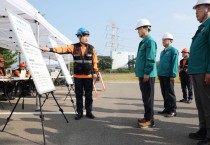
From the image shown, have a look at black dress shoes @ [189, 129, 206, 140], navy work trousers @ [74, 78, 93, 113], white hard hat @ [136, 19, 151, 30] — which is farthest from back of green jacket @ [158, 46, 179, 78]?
black dress shoes @ [189, 129, 206, 140]

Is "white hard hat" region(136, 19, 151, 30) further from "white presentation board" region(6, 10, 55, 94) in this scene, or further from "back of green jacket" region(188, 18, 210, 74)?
"white presentation board" region(6, 10, 55, 94)

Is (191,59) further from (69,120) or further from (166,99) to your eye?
(69,120)

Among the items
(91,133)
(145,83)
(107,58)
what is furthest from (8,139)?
(107,58)

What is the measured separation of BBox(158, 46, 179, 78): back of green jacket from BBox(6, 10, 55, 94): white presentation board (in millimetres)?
3178

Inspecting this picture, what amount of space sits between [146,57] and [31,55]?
2316 millimetres

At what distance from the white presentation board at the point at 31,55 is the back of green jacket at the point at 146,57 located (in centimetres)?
194

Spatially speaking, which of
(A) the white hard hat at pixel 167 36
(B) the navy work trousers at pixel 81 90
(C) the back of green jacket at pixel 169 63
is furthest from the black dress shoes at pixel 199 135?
(A) the white hard hat at pixel 167 36

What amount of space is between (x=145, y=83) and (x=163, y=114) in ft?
6.52

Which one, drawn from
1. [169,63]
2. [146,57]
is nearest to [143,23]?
[146,57]

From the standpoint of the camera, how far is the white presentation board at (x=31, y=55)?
15.4 feet

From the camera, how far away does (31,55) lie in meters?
5.00

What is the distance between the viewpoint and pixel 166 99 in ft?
23.5

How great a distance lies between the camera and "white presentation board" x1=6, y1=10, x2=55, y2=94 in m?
4.69

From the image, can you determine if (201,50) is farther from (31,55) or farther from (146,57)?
(31,55)
